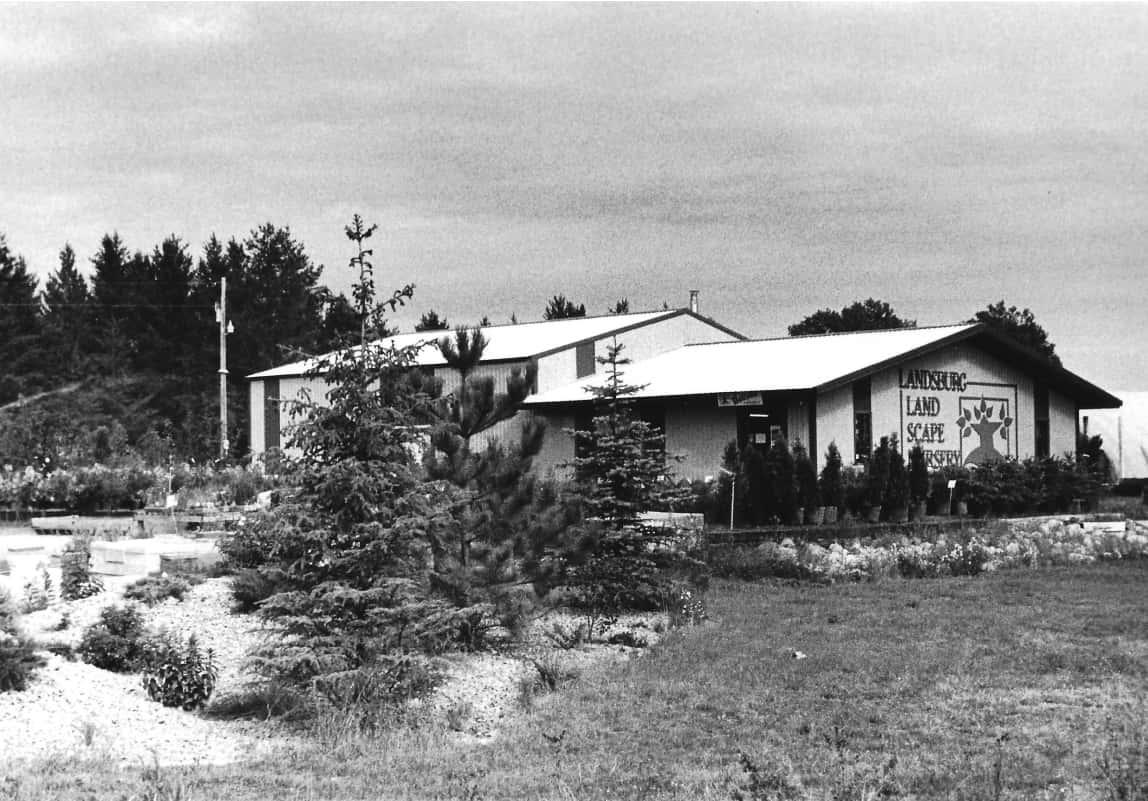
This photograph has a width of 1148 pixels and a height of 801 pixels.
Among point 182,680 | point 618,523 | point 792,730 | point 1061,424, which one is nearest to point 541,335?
point 1061,424

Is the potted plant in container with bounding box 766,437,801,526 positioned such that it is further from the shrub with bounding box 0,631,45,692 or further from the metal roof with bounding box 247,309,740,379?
the shrub with bounding box 0,631,45,692

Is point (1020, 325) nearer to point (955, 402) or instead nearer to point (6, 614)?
point (955, 402)

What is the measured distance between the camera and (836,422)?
3041cm

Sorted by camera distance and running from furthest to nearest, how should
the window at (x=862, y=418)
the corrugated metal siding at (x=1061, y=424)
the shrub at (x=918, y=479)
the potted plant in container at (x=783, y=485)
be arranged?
the corrugated metal siding at (x=1061, y=424), the window at (x=862, y=418), the shrub at (x=918, y=479), the potted plant in container at (x=783, y=485)

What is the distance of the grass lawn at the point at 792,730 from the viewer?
25.8 ft

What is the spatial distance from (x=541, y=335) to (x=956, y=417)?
12.3m

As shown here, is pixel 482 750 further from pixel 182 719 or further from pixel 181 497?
pixel 181 497

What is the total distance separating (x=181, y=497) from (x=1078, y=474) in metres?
20.1

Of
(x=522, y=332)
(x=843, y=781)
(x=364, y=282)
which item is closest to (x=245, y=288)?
(x=522, y=332)

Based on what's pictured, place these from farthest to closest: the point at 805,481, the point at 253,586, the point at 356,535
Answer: the point at 805,481 → the point at 253,586 → the point at 356,535

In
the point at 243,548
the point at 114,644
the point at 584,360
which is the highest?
the point at 584,360

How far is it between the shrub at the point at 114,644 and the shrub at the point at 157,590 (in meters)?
2.67

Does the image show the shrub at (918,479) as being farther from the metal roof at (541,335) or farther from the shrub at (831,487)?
the metal roof at (541,335)

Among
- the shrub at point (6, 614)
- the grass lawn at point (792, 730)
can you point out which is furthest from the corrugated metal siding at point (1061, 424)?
the shrub at point (6, 614)
